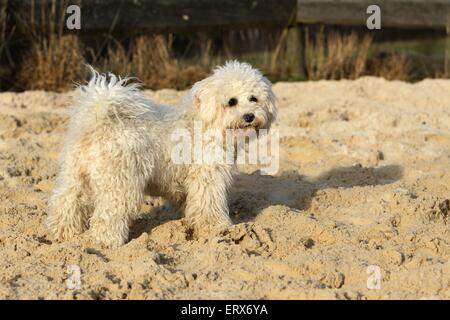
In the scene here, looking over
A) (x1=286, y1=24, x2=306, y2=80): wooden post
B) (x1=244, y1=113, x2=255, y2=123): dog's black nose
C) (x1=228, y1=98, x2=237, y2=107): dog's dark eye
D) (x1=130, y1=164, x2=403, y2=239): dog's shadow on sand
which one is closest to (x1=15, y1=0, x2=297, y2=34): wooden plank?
(x1=286, y1=24, x2=306, y2=80): wooden post

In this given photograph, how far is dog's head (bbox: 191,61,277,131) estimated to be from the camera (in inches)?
226

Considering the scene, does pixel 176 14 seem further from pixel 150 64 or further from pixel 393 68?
pixel 393 68

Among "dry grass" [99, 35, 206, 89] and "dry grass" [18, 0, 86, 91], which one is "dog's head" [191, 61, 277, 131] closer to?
"dry grass" [18, 0, 86, 91]

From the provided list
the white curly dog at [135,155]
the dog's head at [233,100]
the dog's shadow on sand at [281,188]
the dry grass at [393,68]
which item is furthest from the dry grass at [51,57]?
the dog's head at [233,100]

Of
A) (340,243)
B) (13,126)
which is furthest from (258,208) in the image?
(13,126)

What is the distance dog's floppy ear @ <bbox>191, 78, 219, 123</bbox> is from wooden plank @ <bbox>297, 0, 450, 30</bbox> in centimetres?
538

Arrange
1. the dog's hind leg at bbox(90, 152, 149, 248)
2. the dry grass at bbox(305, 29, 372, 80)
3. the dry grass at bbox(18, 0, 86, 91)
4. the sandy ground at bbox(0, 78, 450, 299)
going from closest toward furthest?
1. the sandy ground at bbox(0, 78, 450, 299)
2. the dog's hind leg at bbox(90, 152, 149, 248)
3. the dry grass at bbox(18, 0, 86, 91)
4. the dry grass at bbox(305, 29, 372, 80)

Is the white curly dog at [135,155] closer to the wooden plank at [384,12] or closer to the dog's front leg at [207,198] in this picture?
the dog's front leg at [207,198]

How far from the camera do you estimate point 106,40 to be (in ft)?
33.6

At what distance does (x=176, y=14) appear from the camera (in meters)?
10.4

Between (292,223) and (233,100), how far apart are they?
0.91 meters

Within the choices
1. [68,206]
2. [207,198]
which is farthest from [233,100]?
[68,206]

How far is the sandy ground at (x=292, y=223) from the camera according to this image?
4.93 meters

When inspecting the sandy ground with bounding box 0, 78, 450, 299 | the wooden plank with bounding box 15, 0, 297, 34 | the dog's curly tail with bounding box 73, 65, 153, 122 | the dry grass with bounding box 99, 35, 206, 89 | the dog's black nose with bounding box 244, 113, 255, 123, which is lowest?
the sandy ground with bounding box 0, 78, 450, 299
